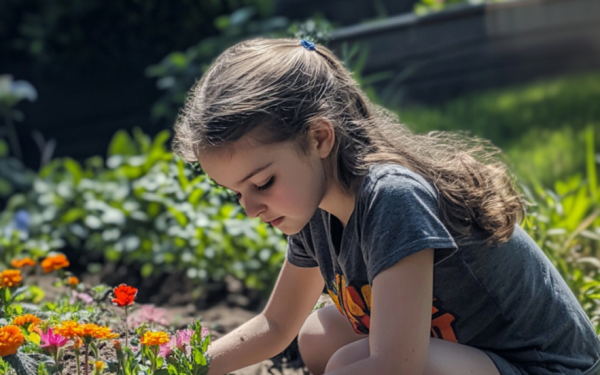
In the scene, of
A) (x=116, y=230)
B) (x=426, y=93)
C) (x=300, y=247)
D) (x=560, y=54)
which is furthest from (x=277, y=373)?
(x=560, y=54)

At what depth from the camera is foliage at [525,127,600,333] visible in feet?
6.93

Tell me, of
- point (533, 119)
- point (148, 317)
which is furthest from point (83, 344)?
point (533, 119)

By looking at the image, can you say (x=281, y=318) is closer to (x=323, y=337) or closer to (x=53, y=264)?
(x=323, y=337)

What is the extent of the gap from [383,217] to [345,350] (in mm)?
356

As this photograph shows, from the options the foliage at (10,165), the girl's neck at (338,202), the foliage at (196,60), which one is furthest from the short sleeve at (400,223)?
the foliage at (10,165)

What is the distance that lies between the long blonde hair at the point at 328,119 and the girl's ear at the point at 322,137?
2 centimetres

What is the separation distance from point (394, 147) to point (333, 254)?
282 millimetres

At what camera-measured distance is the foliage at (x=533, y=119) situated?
3658 mm

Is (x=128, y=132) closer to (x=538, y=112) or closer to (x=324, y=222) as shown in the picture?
(x=538, y=112)

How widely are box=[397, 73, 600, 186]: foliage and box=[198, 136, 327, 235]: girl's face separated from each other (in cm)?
215

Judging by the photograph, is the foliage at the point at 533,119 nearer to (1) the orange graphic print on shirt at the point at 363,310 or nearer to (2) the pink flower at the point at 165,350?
(1) the orange graphic print on shirt at the point at 363,310

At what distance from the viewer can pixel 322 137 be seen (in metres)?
1.40

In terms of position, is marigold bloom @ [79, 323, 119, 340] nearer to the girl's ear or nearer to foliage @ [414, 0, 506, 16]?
the girl's ear

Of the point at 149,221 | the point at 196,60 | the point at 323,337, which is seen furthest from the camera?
the point at 196,60
